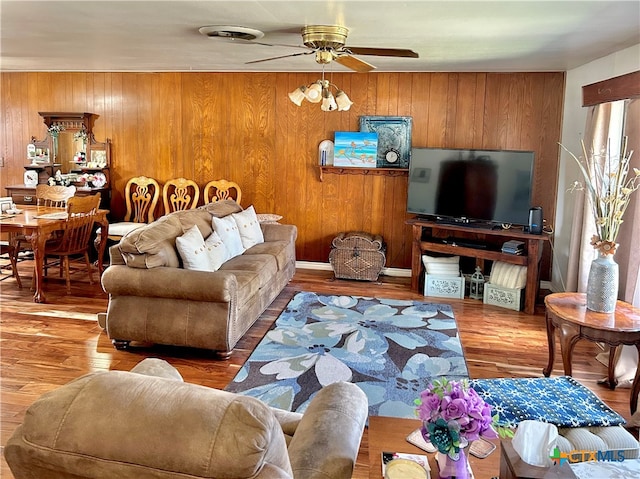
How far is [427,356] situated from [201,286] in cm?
173

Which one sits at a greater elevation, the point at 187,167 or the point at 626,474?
the point at 187,167

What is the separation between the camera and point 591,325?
3.05 m

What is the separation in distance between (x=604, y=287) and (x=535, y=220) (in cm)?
210

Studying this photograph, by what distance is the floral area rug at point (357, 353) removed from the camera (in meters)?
3.41

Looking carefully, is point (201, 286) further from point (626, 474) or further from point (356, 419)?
point (626, 474)

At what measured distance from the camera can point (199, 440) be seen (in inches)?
45.3

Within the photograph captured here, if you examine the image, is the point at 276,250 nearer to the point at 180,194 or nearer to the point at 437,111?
the point at 180,194

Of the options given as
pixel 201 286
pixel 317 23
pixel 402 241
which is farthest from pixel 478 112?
pixel 201 286

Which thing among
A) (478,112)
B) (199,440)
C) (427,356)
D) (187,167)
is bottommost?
(427,356)

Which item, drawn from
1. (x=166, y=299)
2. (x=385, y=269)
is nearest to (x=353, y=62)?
(x=166, y=299)

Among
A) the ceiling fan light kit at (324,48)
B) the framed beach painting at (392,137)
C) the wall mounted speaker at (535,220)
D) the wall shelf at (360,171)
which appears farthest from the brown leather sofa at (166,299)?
the wall mounted speaker at (535,220)

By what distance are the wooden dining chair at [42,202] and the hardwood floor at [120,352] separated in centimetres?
30

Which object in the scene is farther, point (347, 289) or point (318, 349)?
point (347, 289)

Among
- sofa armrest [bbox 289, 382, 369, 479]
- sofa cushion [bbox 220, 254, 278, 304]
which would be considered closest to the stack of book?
sofa cushion [bbox 220, 254, 278, 304]
